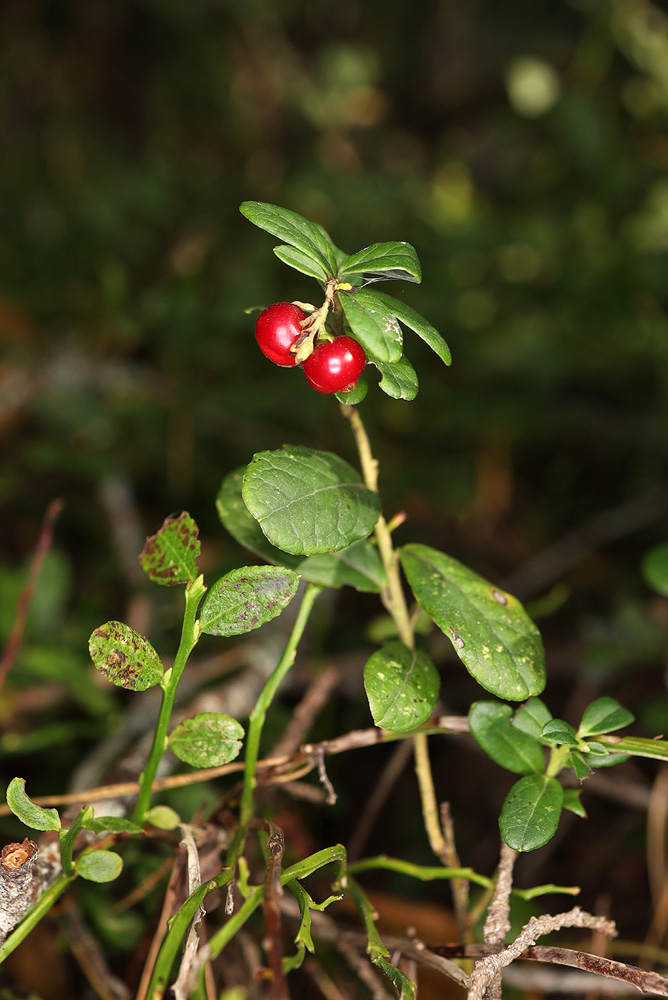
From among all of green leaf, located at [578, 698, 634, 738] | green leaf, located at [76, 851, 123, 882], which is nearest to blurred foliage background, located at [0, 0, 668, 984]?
green leaf, located at [578, 698, 634, 738]

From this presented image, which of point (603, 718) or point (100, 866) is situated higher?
point (603, 718)

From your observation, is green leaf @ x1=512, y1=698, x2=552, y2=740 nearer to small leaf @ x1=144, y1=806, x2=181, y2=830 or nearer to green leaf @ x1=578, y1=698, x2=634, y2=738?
green leaf @ x1=578, y1=698, x2=634, y2=738

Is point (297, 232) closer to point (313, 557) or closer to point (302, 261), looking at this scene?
point (302, 261)

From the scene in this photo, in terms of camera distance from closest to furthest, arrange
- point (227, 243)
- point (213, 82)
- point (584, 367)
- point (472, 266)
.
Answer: point (584, 367) < point (472, 266) < point (227, 243) < point (213, 82)

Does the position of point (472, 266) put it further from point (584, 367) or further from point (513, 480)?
point (513, 480)

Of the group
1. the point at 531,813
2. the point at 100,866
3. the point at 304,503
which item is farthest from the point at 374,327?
the point at 100,866

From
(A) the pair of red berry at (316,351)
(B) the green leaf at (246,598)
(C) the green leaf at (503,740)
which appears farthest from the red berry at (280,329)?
(C) the green leaf at (503,740)

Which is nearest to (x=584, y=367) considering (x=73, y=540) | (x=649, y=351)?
(x=649, y=351)
